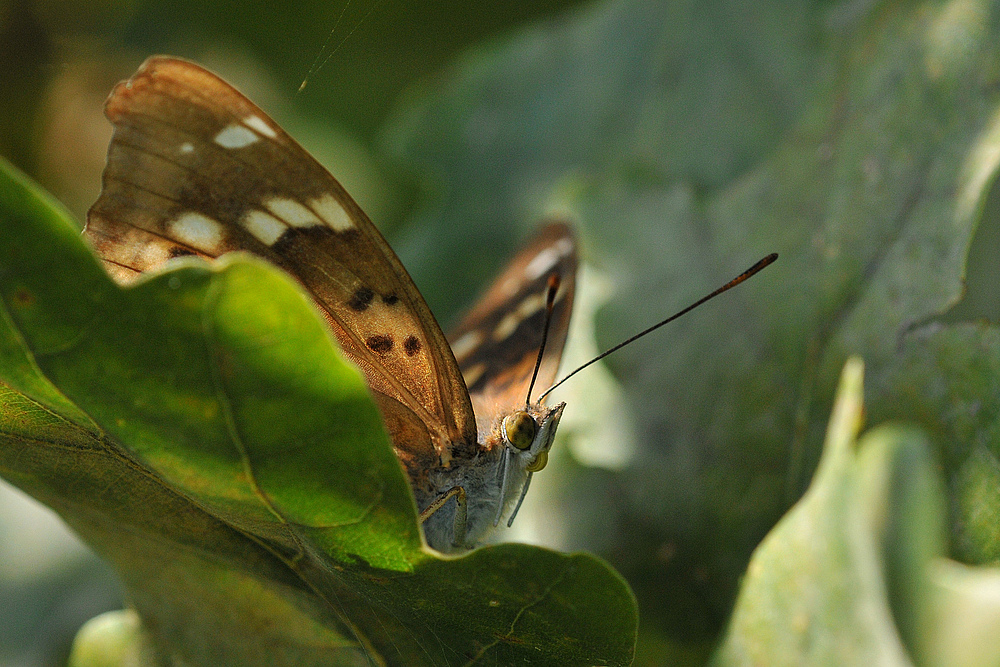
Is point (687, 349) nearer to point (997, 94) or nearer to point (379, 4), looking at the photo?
point (997, 94)

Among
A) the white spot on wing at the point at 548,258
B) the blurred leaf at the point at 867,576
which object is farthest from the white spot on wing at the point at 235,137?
the blurred leaf at the point at 867,576

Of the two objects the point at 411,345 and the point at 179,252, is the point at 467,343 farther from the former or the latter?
the point at 179,252

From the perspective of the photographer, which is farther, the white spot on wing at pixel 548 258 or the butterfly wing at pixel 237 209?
the white spot on wing at pixel 548 258

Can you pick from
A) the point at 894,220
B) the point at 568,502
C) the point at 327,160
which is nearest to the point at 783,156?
the point at 894,220

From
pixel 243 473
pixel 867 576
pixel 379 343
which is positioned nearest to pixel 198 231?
pixel 379 343

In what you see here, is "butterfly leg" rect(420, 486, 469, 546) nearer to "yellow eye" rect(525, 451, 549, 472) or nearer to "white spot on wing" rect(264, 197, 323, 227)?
"yellow eye" rect(525, 451, 549, 472)

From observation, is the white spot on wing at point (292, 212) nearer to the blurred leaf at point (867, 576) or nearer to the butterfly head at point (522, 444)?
the butterfly head at point (522, 444)
